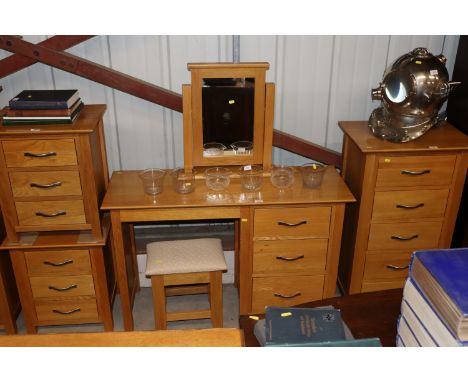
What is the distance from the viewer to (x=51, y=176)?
2670mm

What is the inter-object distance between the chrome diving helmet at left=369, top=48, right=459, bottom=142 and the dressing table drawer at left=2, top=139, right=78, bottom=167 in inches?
69.8

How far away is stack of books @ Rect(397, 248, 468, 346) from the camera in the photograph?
3.30ft

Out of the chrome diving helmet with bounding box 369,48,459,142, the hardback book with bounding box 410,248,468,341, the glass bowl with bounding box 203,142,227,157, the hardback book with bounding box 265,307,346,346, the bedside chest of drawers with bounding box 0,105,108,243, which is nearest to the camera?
the hardback book with bounding box 410,248,468,341

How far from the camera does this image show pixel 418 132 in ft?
9.45

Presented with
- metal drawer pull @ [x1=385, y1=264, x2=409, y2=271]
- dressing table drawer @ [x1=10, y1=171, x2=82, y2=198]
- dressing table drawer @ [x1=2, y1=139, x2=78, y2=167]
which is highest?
dressing table drawer @ [x1=2, y1=139, x2=78, y2=167]

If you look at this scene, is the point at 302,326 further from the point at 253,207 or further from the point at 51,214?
the point at 51,214

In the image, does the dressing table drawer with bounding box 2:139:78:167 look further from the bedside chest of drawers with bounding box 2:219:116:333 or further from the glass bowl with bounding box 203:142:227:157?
the glass bowl with bounding box 203:142:227:157

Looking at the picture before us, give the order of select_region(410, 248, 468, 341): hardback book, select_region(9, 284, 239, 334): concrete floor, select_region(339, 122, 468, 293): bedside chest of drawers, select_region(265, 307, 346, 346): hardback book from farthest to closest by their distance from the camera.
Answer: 1. select_region(9, 284, 239, 334): concrete floor
2. select_region(339, 122, 468, 293): bedside chest of drawers
3. select_region(265, 307, 346, 346): hardback book
4. select_region(410, 248, 468, 341): hardback book

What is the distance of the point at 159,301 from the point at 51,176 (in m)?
0.93

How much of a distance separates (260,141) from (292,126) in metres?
0.47

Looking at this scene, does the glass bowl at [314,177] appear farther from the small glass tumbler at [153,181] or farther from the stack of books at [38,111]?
the stack of books at [38,111]

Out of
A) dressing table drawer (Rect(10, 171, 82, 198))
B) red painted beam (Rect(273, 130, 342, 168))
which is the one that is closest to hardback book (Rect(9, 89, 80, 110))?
dressing table drawer (Rect(10, 171, 82, 198))

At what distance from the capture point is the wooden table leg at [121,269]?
9.09ft

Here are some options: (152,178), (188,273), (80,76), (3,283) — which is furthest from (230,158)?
(3,283)
